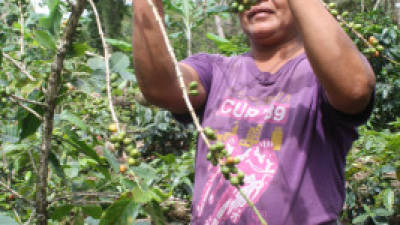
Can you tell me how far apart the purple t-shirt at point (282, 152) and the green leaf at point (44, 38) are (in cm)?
67

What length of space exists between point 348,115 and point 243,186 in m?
0.40

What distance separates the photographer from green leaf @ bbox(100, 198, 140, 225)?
2.31 ft

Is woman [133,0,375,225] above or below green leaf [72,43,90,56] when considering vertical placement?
below

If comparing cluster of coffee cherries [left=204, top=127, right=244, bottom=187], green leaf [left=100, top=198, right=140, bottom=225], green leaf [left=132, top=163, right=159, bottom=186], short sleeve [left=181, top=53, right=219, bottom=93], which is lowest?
green leaf [left=100, top=198, right=140, bottom=225]

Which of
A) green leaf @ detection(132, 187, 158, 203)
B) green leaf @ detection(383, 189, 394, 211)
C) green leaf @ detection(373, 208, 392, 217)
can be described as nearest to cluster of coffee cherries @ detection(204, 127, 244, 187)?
green leaf @ detection(132, 187, 158, 203)

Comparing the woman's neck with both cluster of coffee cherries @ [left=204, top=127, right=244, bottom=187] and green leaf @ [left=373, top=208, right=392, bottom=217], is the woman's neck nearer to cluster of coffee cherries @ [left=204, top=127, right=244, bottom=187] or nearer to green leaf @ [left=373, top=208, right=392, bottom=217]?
cluster of coffee cherries @ [left=204, top=127, right=244, bottom=187]

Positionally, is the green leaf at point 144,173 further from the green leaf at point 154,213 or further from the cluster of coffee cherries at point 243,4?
the cluster of coffee cherries at point 243,4

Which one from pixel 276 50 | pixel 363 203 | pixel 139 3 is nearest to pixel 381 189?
pixel 363 203

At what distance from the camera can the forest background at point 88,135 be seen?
0.82 metres

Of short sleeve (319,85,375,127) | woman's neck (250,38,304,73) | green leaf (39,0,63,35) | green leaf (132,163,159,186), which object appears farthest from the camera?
woman's neck (250,38,304,73)

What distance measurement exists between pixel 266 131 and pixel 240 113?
0.13 m

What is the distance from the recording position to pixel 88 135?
1.77 meters

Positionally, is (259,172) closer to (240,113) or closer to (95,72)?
(240,113)

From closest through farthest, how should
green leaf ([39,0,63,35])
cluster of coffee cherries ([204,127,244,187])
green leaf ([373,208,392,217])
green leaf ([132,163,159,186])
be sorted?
1. cluster of coffee cherries ([204,127,244,187])
2. green leaf ([132,163,159,186])
3. green leaf ([39,0,63,35])
4. green leaf ([373,208,392,217])
